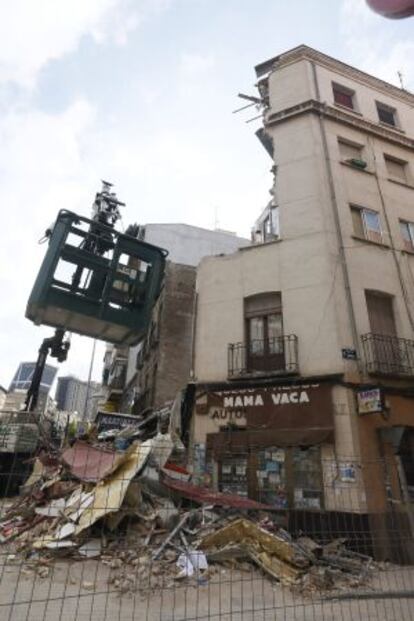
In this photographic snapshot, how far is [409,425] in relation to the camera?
11023 millimetres

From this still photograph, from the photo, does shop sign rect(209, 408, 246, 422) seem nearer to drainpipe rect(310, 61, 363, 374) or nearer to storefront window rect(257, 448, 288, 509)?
storefront window rect(257, 448, 288, 509)

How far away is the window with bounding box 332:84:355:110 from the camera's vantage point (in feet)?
57.6

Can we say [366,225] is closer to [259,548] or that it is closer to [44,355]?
[259,548]

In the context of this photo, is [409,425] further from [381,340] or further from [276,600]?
[276,600]

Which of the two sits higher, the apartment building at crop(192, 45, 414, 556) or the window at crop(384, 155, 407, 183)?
the window at crop(384, 155, 407, 183)

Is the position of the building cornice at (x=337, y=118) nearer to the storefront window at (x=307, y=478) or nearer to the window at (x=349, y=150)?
the window at (x=349, y=150)

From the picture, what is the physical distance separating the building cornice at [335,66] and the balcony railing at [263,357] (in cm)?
1308

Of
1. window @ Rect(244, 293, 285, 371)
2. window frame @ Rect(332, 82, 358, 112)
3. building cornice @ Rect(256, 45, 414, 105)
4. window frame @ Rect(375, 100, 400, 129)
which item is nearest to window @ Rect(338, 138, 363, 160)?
window frame @ Rect(332, 82, 358, 112)

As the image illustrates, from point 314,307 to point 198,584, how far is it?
8.39 meters

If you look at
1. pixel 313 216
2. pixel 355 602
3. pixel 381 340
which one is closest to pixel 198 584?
pixel 355 602

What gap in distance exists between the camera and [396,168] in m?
16.7

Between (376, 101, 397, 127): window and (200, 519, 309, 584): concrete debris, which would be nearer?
(200, 519, 309, 584): concrete debris

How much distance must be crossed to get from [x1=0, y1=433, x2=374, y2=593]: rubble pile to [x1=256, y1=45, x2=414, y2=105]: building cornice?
17629 millimetres

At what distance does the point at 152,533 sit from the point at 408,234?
13.2 metres
